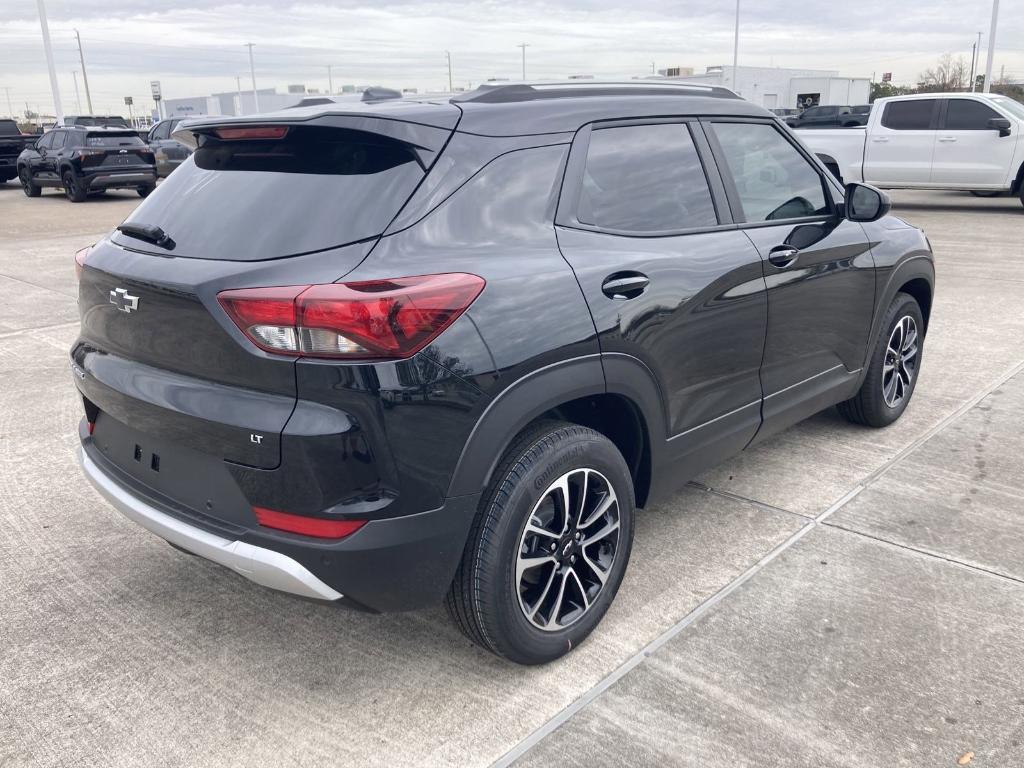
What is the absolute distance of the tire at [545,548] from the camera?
8.25 feet

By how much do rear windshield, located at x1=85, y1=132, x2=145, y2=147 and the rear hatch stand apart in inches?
677

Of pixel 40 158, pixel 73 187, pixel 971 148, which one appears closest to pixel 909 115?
pixel 971 148

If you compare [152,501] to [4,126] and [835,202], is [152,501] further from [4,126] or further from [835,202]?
[4,126]

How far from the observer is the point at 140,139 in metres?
18.5

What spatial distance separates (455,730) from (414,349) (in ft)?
3.58

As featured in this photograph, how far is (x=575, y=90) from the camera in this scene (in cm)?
306

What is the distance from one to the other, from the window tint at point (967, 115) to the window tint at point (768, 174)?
→ 12486 mm

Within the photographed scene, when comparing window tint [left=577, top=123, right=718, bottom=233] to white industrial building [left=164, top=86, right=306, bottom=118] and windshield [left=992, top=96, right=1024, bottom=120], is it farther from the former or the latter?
white industrial building [left=164, top=86, right=306, bottom=118]

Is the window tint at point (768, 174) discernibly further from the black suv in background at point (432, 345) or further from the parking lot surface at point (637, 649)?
the parking lot surface at point (637, 649)

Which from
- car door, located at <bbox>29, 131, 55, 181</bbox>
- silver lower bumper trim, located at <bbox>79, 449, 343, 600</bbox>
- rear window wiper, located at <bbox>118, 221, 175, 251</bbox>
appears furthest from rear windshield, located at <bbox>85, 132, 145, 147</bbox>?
silver lower bumper trim, located at <bbox>79, 449, 343, 600</bbox>

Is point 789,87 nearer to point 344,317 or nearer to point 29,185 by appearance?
point 29,185

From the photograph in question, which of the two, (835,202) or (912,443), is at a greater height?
(835,202)

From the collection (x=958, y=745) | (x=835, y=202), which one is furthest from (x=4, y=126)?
(x=958, y=745)

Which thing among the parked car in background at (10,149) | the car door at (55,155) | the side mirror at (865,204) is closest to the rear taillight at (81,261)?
the side mirror at (865,204)
